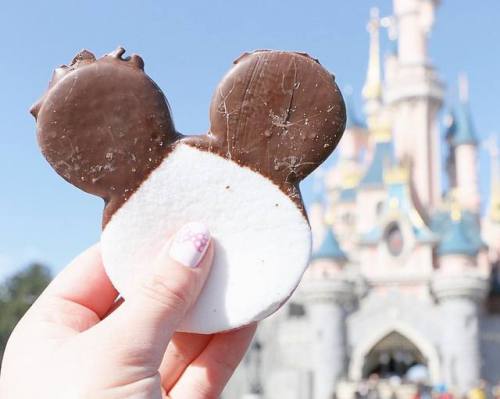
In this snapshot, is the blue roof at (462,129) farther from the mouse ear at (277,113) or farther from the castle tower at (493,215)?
the mouse ear at (277,113)

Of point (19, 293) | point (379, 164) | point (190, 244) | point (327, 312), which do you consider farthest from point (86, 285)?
point (19, 293)

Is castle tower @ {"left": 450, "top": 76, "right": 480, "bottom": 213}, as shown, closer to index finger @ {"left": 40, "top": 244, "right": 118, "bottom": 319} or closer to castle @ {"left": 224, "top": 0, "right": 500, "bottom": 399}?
castle @ {"left": 224, "top": 0, "right": 500, "bottom": 399}

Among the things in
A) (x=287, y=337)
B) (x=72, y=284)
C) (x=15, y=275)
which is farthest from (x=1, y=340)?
(x=72, y=284)

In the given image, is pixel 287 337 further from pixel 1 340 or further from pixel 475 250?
pixel 1 340

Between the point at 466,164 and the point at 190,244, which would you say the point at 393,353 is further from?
the point at 190,244

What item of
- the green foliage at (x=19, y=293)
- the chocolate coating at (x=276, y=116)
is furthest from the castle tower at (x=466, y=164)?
the chocolate coating at (x=276, y=116)

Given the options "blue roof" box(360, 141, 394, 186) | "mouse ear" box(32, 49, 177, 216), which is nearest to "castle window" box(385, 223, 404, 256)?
"blue roof" box(360, 141, 394, 186)
